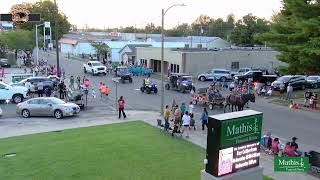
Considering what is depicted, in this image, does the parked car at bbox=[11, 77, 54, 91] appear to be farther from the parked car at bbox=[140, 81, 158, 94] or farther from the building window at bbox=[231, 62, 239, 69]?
the building window at bbox=[231, 62, 239, 69]

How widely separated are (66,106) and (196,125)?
29.0 feet

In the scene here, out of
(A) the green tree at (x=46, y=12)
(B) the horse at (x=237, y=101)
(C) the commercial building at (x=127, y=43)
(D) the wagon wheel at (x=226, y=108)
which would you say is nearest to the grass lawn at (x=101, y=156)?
(B) the horse at (x=237, y=101)

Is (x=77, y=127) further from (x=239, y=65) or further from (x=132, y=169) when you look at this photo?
(x=239, y=65)

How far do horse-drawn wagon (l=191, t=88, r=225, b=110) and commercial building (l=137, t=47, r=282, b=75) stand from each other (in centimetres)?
2130

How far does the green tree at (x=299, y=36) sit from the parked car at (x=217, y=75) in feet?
40.7

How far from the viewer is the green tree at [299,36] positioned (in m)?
31.7

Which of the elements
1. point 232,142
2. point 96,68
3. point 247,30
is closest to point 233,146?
point 232,142

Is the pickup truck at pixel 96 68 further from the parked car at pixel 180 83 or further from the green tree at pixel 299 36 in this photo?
the green tree at pixel 299 36

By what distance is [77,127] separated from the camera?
2588 cm

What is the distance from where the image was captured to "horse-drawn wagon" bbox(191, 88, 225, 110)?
31.7 meters

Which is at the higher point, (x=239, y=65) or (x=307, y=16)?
(x=307, y=16)

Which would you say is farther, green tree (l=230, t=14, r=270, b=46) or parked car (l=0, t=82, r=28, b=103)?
green tree (l=230, t=14, r=270, b=46)

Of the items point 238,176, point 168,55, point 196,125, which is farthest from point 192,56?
point 238,176

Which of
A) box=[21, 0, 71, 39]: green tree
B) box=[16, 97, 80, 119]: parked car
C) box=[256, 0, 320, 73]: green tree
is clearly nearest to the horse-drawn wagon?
box=[256, 0, 320, 73]: green tree
